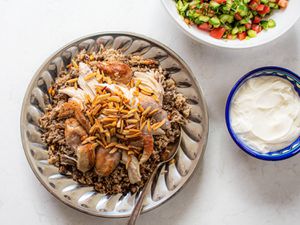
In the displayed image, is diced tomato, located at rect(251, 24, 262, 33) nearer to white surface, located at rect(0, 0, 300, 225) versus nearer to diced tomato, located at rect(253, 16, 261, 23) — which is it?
diced tomato, located at rect(253, 16, 261, 23)

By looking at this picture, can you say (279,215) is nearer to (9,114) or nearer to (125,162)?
(125,162)

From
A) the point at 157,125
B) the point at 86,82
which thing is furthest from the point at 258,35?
the point at 86,82

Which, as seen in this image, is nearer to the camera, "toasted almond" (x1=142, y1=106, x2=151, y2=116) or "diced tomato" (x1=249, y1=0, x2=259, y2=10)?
"toasted almond" (x1=142, y1=106, x2=151, y2=116)

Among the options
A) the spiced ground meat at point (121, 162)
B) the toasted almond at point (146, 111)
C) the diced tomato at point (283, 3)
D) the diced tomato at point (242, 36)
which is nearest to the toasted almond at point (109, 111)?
the toasted almond at point (146, 111)

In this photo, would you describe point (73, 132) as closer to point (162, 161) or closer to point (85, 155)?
point (85, 155)

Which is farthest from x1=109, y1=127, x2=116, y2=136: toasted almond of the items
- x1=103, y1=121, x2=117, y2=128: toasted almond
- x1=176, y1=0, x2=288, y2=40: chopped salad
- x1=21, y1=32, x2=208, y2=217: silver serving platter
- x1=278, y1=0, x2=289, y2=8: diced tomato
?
x1=278, y1=0, x2=289, y2=8: diced tomato
